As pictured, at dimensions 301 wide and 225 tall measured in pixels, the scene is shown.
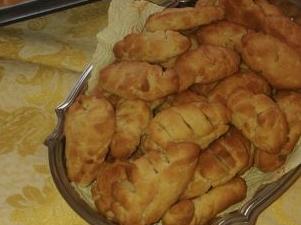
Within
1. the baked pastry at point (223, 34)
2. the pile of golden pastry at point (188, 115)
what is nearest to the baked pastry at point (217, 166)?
the pile of golden pastry at point (188, 115)


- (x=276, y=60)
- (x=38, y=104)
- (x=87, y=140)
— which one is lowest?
(x=38, y=104)

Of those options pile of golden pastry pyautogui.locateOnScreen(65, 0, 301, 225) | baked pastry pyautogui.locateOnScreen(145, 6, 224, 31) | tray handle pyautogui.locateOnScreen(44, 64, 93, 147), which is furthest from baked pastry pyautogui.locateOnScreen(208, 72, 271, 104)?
tray handle pyautogui.locateOnScreen(44, 64, 93, 147)

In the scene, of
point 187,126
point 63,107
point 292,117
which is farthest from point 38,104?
point 292,117

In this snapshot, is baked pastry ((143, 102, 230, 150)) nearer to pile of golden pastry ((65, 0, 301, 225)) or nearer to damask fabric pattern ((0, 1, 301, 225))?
pile of golden pastry ((65, 0, 301, 225))

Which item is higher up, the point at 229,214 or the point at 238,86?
the point at 238,86

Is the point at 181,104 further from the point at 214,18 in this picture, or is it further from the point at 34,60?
the point at 34,60

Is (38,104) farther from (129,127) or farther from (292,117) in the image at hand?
(292,117)
